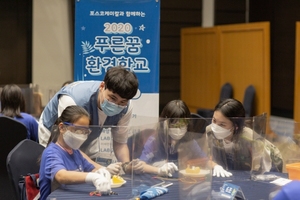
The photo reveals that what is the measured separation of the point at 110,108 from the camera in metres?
2.64

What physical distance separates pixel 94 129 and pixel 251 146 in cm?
86

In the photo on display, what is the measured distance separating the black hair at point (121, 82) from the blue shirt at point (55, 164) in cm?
41

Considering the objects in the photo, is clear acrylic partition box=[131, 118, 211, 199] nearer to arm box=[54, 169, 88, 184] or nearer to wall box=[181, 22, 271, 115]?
arm box=[54, 169, 88, 184]

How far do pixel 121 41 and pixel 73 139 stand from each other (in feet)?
5.07

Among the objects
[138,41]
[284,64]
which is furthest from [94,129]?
[284,64]

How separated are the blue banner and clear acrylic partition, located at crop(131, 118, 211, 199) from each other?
1342 mm

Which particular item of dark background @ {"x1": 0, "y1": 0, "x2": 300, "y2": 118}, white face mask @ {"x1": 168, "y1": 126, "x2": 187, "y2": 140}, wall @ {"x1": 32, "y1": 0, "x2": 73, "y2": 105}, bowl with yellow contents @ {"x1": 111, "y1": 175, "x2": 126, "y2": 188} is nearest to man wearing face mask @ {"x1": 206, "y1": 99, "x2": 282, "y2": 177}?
white face mask @ {"x1": 168, "y1": 126, "x2": 187, "y2": 140}

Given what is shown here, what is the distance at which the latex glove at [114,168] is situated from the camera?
7.35ft

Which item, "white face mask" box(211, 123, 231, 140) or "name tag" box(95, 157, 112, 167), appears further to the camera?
"white face mask" box(211, 123, 231, 140)

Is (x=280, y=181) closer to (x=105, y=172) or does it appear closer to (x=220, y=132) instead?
(x=220, y=132)

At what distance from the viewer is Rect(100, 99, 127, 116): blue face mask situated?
8.57ft

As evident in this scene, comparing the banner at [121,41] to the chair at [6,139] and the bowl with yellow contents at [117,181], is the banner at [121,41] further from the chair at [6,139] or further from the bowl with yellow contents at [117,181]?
the bowl with yellow contents at [117,181]

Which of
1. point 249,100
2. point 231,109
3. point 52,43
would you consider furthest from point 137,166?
point 52,43

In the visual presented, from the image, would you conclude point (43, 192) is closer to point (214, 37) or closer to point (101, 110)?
point (101, 110)
